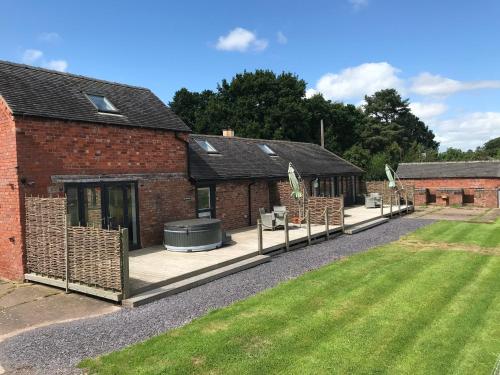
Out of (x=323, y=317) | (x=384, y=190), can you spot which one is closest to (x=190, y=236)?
(x=323, y=317)

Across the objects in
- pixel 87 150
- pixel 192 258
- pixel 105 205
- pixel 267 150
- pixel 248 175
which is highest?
pixel 267 150

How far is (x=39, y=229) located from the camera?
10273mm

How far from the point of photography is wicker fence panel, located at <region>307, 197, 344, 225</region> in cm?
1814

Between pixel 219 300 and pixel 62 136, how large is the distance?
262 inches

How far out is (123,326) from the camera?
7.48 meters

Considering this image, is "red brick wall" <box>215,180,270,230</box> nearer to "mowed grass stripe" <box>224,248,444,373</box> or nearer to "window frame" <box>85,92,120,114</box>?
"window frame" <box>85,92,120,114</box>

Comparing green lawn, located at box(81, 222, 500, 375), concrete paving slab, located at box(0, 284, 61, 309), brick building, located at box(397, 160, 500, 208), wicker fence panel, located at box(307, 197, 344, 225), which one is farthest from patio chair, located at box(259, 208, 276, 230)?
brick building, located at box(397, 160, 500, 208)

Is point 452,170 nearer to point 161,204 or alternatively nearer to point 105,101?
point 161,204

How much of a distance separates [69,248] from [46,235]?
0.98 meters

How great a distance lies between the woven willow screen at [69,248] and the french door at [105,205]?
1.54 metres

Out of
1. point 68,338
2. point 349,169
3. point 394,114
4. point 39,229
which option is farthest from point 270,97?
point 68,338

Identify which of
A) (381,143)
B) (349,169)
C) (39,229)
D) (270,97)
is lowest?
(39,229)

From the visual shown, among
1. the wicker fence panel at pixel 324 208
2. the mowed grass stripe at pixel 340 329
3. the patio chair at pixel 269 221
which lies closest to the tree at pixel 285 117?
the wicker fence panel at pixel 324 208

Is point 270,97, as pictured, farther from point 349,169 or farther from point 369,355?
point 369,355
